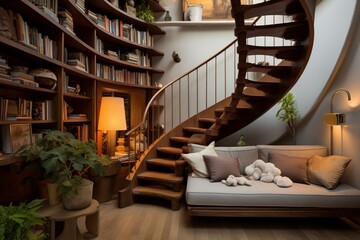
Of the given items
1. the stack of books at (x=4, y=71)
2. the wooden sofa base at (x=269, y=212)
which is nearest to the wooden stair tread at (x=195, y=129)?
the wooden sofa base at (x=269, y=212)

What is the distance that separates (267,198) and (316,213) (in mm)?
561

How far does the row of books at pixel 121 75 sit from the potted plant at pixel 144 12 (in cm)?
105

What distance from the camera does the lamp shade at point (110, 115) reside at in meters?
3.37

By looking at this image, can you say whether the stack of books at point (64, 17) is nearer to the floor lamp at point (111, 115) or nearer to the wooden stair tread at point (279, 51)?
the floor lamp at point (111, 115)

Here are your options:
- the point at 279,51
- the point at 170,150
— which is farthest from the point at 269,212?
the point at 279,51

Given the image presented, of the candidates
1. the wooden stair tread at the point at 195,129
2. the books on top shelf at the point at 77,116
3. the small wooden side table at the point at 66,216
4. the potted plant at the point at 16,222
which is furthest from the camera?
the wooden stair tread at the point at 195,129

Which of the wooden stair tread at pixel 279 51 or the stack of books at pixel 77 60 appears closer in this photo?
the wooden stair tread at pixel 279 51

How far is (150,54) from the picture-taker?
4.80 m

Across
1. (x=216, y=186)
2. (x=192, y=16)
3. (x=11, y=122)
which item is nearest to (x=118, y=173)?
(x=216, y=186)

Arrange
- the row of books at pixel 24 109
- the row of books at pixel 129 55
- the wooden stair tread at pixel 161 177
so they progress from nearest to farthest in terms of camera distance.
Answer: the row of books at pixel 24 109
the wooden stair tread at pixel 161 177
the row of books at pixel 129 55

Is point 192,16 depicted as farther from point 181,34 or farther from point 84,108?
point 84,108

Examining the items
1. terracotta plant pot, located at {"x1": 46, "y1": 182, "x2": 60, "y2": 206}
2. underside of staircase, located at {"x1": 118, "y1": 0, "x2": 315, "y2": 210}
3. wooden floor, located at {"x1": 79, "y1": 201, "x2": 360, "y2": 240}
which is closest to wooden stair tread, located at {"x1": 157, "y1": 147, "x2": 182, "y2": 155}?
underside of staircase, located at {"x1": 118, "y1": 0, "x2": 315, "y2": 210}

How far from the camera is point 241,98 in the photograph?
3.15m

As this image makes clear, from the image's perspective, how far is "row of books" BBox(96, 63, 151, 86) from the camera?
3.73m
